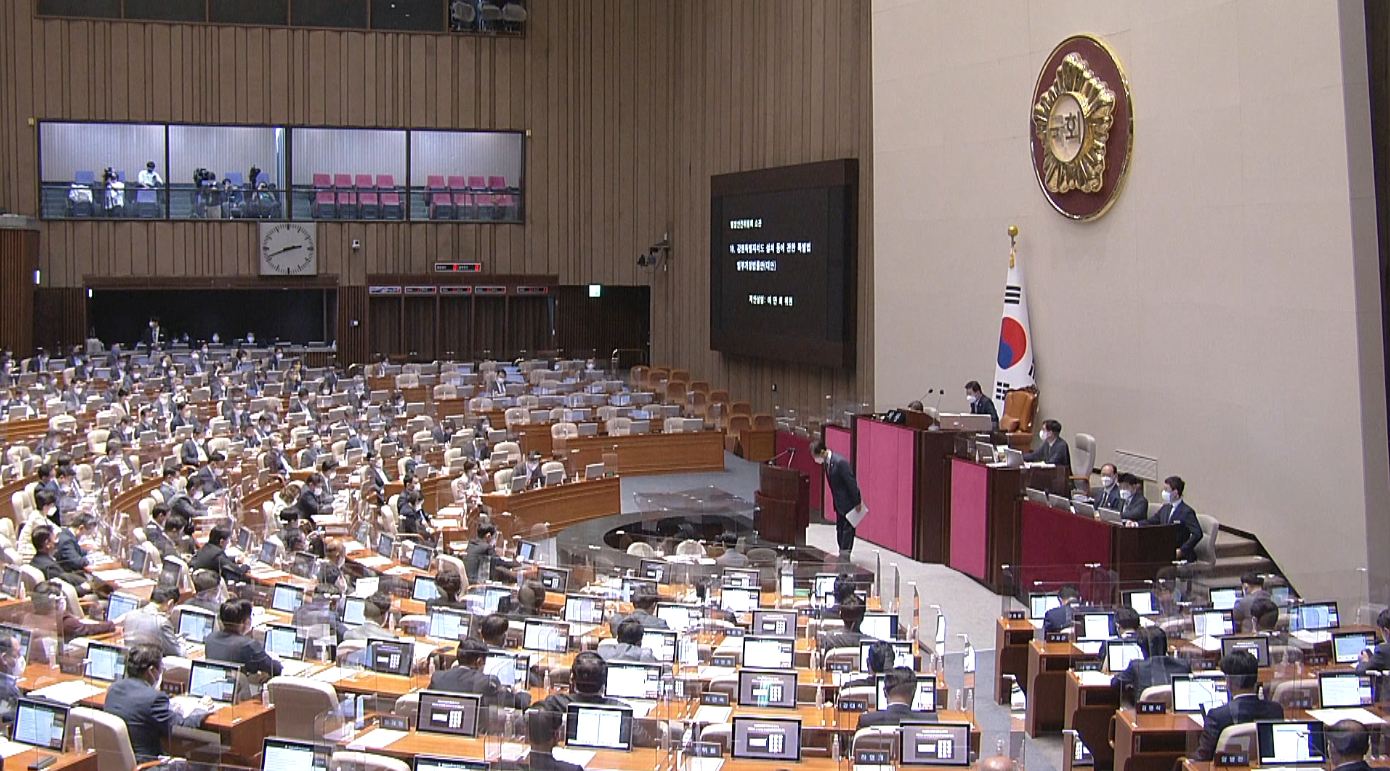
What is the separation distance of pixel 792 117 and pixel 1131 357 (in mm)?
10478

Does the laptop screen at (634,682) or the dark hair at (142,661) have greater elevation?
the dark hair at (142,661)

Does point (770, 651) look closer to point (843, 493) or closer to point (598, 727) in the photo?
point (598, 727)

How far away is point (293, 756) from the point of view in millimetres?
7332

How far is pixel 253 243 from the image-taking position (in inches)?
1276

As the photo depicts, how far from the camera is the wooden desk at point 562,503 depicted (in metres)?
18.0

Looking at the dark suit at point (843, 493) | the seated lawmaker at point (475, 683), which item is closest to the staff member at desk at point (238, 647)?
the seated lawmaker at point (475, 683)

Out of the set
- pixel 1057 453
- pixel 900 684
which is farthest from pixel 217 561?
pixel 1057 453

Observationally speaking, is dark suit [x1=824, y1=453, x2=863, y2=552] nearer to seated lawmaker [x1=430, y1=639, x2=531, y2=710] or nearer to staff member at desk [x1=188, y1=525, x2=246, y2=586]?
staff member at desk [x1=188, y1=525, x2=246, y2=586]

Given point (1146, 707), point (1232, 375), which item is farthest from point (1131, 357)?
point (1146, 707)

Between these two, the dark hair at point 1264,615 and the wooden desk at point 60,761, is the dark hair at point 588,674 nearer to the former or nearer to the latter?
the wooden desk at point 60,761

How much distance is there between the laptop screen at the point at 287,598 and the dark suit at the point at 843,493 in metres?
6.35

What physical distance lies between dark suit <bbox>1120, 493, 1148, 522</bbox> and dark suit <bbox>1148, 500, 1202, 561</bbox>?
0.10 meters

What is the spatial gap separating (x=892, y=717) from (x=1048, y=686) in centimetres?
336

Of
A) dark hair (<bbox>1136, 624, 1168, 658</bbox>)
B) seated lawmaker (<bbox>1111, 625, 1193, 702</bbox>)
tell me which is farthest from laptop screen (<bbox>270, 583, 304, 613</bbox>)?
dark hair (<bbox>1136, 624, 1168, 658</bbox>)
